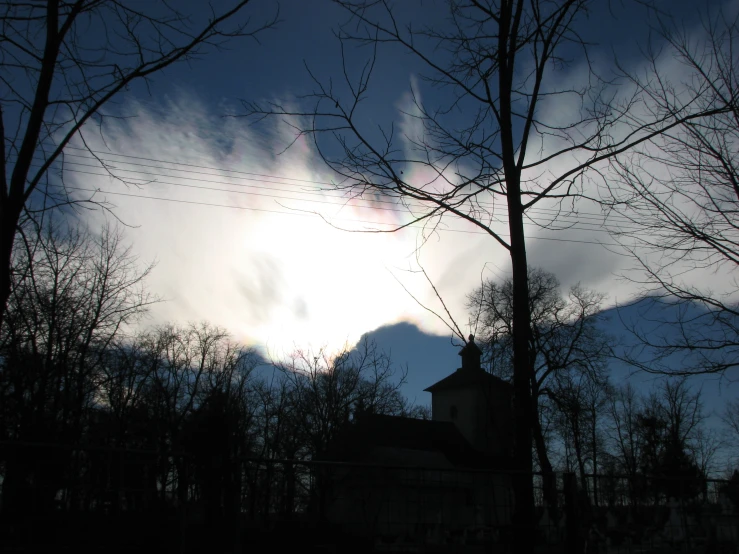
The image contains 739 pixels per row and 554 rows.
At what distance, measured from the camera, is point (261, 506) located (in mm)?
5480

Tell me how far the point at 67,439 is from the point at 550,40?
21.5 m

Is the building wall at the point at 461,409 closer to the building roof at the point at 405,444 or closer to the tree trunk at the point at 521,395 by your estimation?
the building roof at the point at 405,444

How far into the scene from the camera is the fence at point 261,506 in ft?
16.1

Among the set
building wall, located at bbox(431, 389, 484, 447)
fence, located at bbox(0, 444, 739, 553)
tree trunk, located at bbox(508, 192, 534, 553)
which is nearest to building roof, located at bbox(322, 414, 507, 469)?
building wall, located at bbox(431, 389, 484, 447)

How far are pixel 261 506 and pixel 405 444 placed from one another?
4169 cm

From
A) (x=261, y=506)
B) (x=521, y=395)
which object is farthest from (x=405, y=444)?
(x=261, y=506)

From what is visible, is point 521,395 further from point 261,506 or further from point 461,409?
point 461,409

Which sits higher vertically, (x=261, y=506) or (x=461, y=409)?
(x=461, y=409)

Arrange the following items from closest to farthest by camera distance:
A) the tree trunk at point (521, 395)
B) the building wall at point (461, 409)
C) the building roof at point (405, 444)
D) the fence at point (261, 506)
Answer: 1. the fence at point (261, 506)
2. the tree trunk at point (521, 395)
3. the building roof at point (405, 444)
4. the building wall at point (461, 409)

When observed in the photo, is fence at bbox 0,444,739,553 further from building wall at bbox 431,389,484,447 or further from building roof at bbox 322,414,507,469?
building wall at bbox 431,389,484,447

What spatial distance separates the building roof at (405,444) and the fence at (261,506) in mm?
24092

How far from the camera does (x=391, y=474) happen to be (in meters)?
5.91

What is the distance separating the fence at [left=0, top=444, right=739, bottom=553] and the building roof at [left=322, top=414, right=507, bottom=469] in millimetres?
24092

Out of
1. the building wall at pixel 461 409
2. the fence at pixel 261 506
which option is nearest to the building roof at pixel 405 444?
the building wall at pixel 461 409
